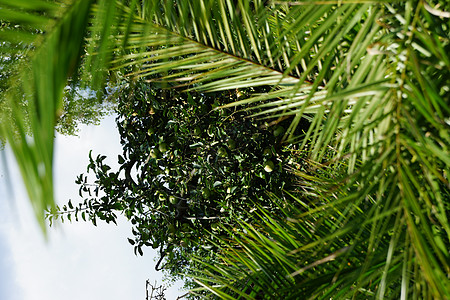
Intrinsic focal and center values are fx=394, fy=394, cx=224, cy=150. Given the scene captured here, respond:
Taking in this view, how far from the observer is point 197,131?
7.69ft

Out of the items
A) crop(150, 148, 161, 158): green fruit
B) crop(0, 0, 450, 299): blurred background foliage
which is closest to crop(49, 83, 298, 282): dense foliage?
crop(150, 148, 161, 158): green fruit

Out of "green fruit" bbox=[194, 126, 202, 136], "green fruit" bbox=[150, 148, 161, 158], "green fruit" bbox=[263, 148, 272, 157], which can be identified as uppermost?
"green fruit" bbox=[194, 126, 202, 136]

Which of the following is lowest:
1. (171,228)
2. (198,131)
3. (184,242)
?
(184,242)

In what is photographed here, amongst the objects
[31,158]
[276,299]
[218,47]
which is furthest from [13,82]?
[276,299]

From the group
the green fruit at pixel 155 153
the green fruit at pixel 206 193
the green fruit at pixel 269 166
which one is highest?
the green fruit at pixel 155 153

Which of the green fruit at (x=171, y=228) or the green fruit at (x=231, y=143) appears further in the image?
the green fruit at (x=171, y=228)

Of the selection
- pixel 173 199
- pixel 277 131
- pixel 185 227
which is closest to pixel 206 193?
pixel 173 199

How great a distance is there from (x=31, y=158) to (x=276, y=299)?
2.74ft

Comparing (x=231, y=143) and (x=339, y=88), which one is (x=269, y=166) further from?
(x=339, y=88)

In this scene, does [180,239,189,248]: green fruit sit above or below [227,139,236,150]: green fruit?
below

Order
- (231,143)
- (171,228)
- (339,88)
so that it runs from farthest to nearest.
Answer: (171,228)
(231,143)
(339,88)

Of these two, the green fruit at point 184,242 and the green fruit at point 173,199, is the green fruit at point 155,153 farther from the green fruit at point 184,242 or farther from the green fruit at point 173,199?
the green fruit at point 184,242

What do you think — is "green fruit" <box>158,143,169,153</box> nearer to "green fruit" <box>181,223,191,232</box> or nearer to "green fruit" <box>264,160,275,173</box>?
"green fruit" <box>181,223,191,232</box>

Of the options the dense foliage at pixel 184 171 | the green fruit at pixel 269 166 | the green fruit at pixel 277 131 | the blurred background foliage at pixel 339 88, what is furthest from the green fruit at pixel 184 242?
the blurred background foliage at pixel 339 88
